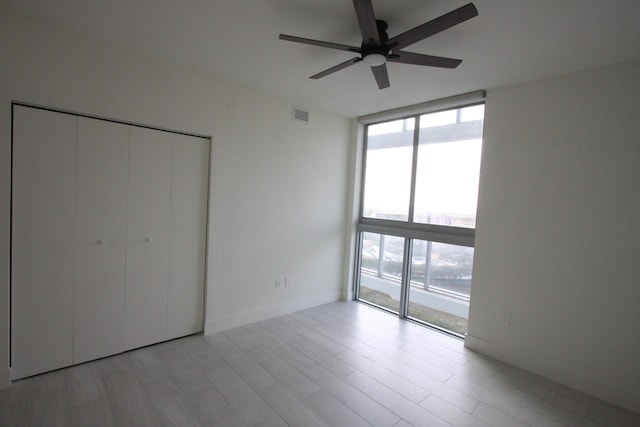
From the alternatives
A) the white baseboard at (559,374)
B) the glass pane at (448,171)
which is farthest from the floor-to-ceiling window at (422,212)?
the white baseboard at (559,374)

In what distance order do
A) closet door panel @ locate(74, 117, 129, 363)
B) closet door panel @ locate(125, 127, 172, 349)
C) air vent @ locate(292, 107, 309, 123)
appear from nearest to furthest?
1. closet door panel @ locate(74, 117, 129, 363)
2. closet door panel @ locate(125, 127, 172, 349)
3. air vent @ locate(292, 107, 309, 123)

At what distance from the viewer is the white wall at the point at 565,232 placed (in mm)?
2301

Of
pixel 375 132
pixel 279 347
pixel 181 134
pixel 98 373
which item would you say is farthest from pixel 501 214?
pixel 98 373

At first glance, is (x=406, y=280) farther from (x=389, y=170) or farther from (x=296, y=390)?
(x=296, y=390)

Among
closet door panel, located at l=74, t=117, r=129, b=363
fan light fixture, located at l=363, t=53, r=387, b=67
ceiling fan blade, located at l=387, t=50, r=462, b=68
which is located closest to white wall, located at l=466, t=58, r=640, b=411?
ceiling fan blade, located at l=387, t=50, r=462, b=68

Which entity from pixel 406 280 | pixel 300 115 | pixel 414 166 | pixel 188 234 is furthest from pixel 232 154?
pixel 406 280

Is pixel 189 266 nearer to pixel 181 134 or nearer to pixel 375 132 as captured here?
pixel 181 134

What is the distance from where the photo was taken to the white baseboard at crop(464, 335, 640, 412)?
227 centimetres

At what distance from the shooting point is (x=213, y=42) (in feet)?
7.68

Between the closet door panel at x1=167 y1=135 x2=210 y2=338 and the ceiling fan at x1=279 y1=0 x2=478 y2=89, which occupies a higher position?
the ceiling fan at x1=279 y1=0 x2=478 y2=89

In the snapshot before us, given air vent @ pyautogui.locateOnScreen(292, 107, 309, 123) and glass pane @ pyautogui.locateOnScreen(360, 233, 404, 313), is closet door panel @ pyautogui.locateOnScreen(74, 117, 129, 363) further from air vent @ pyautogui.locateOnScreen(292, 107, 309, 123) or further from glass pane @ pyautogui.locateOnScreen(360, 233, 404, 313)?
glass pane @ pyautogui.locateOnScreen(360, 233, 404, 313)

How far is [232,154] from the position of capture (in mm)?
3184

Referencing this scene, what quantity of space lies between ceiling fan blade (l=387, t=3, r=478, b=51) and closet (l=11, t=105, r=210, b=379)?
6.90ft

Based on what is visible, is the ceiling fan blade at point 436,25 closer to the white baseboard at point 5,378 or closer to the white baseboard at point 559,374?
the white baseboard at point 559,374
